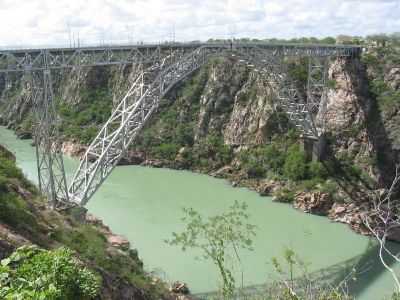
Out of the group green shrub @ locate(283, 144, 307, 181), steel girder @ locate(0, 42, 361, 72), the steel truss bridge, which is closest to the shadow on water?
the steel truss bridge

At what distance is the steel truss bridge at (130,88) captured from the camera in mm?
12617

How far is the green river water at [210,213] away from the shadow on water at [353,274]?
0.10ft

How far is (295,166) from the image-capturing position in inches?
888

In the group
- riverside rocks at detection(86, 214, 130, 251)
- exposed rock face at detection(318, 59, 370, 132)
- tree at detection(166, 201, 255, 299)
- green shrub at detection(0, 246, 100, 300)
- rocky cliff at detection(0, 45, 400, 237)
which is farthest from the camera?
exposed rock face at detection(318, 59, 370, 132)

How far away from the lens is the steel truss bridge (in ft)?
41.4

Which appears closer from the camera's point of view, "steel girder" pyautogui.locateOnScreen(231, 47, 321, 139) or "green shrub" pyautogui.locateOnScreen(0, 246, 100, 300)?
"green shrub" pyautogui.locateOnScreen(0, 246, 100, 300)

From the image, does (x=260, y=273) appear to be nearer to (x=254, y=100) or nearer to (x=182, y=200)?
(x=182, y=200)

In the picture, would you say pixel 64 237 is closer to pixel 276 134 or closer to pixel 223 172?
pixel 223 172

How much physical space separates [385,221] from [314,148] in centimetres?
1651

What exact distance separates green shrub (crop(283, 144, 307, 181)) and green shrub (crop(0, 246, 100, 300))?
60.0 feet

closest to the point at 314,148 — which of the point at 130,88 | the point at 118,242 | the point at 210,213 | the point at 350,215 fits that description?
the point at 350,215

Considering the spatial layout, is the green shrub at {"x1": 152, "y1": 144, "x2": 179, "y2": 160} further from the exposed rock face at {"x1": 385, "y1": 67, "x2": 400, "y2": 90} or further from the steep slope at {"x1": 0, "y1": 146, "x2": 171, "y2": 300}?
the steep slope at {"x1": 0, "y1": 146, "x2": 171, "y2": 300}

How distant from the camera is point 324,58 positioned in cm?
2347

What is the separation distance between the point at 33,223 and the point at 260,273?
7.00 meters
